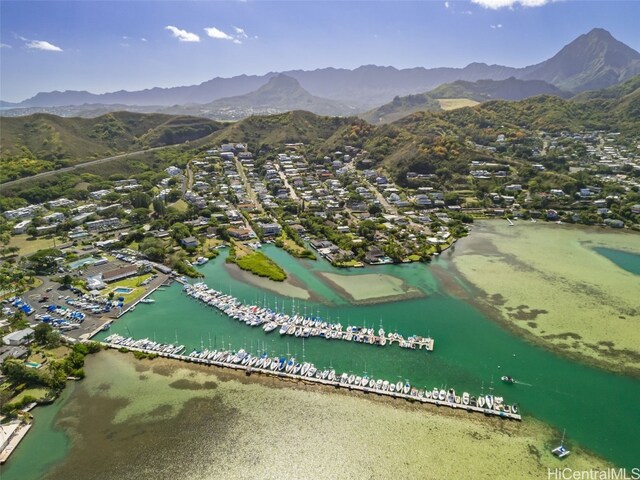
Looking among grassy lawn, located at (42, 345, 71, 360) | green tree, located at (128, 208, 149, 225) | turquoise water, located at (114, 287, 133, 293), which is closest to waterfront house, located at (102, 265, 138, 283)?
turquoise water, located at (114, 287, 133, 293)

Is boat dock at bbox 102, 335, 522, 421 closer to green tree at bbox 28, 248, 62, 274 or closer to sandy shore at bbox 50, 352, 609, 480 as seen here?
sandy shore at bbox 50, 352, 609, 480

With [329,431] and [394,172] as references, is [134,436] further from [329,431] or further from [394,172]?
[394,172]

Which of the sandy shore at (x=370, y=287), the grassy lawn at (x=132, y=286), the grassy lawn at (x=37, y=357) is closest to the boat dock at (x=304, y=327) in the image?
the sandy shore at (x=370, y=287)

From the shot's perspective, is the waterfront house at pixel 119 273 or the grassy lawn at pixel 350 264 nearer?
the waterfront house at pixel 119 273

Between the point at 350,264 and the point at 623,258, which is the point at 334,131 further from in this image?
the point at 623,258

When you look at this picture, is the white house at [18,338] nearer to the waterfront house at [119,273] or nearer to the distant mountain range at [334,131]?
the waterfront house at [119,273]

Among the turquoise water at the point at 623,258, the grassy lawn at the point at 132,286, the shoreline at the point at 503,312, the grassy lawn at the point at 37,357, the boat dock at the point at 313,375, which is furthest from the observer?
the turquoise water at the point at 623,258

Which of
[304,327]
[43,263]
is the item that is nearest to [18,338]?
[43,263]
